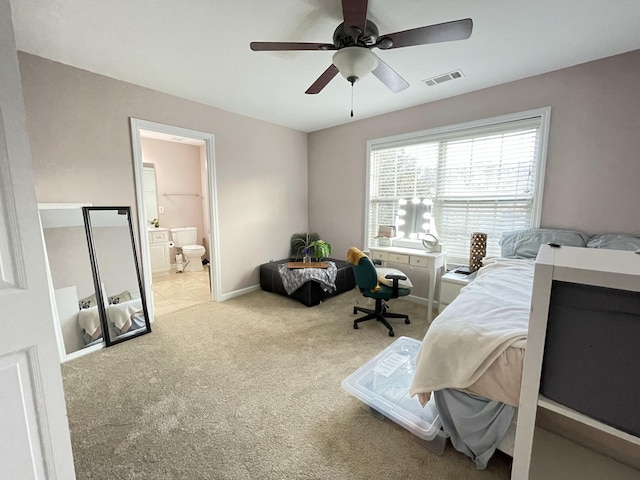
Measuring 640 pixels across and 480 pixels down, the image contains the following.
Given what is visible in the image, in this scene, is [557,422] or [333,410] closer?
[557,422]

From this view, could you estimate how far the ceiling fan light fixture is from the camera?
1670 mm

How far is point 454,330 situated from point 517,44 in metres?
2.23

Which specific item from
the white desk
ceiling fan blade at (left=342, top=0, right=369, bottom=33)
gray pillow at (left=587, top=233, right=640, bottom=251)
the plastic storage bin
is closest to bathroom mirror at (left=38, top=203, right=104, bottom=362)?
the plastic storage bin

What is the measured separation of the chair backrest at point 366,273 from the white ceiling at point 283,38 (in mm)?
1791

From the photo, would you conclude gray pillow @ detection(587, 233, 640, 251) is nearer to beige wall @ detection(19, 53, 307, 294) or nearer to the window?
the window

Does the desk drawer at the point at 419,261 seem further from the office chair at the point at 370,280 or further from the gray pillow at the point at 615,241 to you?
the gray pillow at the point at 615,241

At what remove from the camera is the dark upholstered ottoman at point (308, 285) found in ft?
10.9

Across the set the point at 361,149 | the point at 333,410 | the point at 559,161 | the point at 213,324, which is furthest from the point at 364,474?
the point at 361,149

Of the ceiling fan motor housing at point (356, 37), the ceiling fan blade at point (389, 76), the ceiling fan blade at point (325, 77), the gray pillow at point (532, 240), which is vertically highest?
the ceiling fan motor housing at point (356, 37)

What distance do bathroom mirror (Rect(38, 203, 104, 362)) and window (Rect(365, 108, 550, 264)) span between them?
3.24 metres

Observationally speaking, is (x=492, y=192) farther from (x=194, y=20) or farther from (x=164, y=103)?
(x=164, y=103)

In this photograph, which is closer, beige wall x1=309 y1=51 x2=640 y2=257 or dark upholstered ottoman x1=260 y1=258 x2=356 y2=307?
beige wall x1=309 y1=51 x2=640 y2=257

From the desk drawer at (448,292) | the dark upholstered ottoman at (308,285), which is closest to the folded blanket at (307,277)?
the dark upholstered ottoman at (308,285)

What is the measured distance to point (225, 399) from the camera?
1.76m
